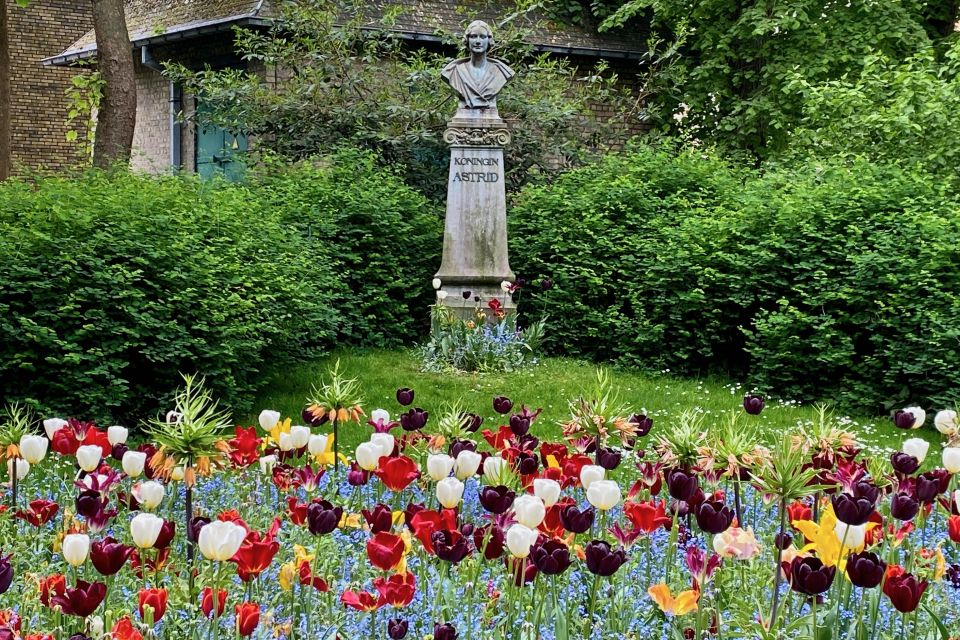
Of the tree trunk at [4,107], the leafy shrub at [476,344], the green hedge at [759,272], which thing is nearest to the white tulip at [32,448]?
the leafy shrub at [476,344]

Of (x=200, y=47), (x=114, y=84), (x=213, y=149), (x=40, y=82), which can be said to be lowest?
(x=213, y=149)

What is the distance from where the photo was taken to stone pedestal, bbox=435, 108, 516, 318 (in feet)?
34.9

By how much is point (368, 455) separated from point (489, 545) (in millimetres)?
626

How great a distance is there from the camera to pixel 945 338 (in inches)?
334

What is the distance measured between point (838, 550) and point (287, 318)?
6.74 metres

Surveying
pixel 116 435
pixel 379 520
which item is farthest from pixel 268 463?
pixel 379 520

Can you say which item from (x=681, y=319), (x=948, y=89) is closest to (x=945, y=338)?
(x=681, y=319)

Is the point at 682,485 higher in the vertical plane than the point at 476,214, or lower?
lower

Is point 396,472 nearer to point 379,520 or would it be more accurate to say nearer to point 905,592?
point 379,520

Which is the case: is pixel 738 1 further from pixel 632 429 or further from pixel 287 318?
pixel 632 429

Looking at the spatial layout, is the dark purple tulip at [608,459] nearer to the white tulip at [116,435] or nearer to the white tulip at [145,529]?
the white tulip at [145,529]

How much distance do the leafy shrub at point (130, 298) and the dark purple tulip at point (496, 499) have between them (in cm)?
469

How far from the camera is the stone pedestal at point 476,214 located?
10.6 m

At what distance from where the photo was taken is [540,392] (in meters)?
9.14
